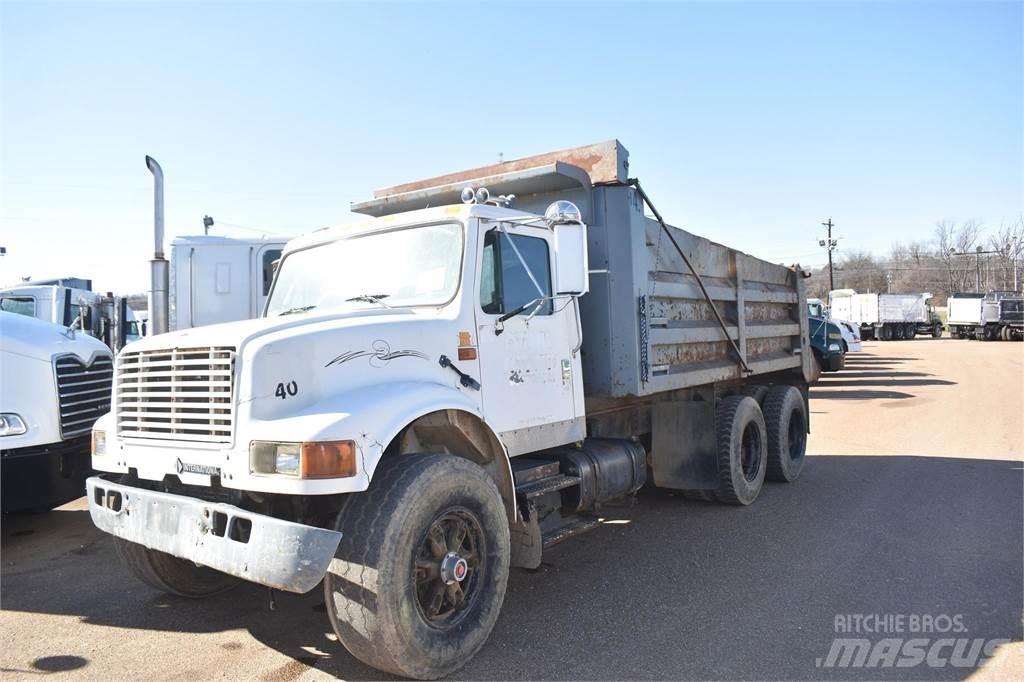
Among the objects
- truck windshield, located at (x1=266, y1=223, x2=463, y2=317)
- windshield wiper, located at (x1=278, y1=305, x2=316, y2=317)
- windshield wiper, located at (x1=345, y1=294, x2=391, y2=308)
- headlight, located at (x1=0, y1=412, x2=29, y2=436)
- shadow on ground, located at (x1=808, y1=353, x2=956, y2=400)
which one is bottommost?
shadow on ground, located at (x1=808, y1=353, x2=956, y2=400)

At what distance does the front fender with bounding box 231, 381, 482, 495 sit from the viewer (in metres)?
3.18

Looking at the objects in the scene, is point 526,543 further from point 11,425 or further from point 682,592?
point 11,425

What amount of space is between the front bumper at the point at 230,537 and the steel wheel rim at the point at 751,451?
5.42m

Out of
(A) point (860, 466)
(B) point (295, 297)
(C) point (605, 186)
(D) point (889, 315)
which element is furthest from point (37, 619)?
(D) point (889, 315)

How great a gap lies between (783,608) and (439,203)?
365 centimetres

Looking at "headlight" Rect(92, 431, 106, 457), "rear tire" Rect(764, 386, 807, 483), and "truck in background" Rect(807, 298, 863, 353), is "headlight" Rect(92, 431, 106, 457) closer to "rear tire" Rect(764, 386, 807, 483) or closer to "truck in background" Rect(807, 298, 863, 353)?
"rear tire" Rect(764, 386, 807, 483)

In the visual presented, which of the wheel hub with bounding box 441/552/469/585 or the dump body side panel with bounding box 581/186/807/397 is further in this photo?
the dump body side panel with bounding box 581/186/807/397

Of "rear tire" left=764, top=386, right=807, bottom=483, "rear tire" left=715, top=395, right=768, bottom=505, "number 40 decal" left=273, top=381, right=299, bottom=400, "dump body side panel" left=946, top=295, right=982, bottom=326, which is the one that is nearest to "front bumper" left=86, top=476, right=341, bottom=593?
"number 40 decal" left=273, top=381, right=299, bottom=400

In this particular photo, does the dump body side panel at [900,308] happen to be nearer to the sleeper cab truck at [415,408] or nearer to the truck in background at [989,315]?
the truck in background at [989,315]

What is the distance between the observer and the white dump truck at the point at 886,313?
47.9m

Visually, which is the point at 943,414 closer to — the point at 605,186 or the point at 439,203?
the point at 605,186

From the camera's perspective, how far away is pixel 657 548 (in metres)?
5.73
